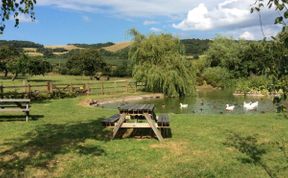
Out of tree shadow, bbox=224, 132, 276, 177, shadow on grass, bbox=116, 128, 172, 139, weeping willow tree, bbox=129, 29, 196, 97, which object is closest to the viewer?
tree shadow, bbox=224, 132, 276, 177

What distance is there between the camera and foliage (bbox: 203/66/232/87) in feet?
173

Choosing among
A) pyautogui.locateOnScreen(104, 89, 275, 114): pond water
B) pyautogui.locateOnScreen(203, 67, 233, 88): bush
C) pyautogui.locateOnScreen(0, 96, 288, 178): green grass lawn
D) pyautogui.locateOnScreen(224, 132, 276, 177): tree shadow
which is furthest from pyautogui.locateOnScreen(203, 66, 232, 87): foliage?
pyautogui.locateOnScreen(224, 132, 276, 177): tree shadow

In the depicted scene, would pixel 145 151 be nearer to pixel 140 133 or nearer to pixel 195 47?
pixel 140 133

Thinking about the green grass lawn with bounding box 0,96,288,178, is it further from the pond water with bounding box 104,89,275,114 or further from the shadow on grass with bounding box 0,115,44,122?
the pond water with bounding box 104,89,275,114

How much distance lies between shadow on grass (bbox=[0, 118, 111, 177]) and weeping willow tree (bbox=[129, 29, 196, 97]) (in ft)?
72.8

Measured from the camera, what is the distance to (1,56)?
5534 cm

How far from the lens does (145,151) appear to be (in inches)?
411

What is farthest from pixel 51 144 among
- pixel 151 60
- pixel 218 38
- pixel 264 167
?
pixel 218 38

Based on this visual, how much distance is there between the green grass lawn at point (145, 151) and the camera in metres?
8.73

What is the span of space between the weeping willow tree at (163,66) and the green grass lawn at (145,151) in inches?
846

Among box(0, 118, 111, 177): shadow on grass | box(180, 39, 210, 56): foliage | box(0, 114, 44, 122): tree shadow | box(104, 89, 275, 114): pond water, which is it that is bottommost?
box(104, 89, 275, 114): pond water

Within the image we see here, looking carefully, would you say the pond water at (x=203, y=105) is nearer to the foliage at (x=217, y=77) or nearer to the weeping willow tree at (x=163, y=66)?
the weeping willow tree at (x=163, y=66)

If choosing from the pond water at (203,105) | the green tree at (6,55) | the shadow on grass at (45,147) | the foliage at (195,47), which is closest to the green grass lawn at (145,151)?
the shadow on grass at (45,147)

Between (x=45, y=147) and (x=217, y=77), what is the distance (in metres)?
44.0
